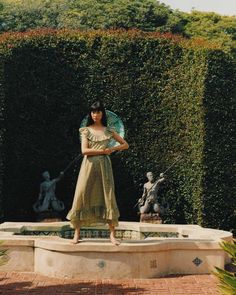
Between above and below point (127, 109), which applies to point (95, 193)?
below

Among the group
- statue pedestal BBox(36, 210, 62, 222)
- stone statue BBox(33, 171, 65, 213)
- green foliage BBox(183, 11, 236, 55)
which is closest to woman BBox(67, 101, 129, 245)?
statue pedestal BBox(36, 210, 62, 222)

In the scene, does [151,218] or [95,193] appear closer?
[95,193]

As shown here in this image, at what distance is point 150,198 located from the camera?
1244 cm

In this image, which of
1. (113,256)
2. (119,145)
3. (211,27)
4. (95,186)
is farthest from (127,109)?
(211,27)

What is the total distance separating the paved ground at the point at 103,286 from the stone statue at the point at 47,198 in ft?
15.6

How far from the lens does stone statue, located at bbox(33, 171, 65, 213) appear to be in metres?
12.3

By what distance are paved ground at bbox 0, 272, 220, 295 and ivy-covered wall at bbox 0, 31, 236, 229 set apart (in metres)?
5.52

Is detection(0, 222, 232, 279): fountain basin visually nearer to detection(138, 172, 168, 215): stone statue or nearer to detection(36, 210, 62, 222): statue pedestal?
detection(138, 172, 168, 215): stone statue

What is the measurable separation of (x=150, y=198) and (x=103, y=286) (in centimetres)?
569

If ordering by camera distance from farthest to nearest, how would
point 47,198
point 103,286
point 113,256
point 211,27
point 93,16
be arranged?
point 211,27, point 93,16, point 47,198, point 113,256, point 103,286

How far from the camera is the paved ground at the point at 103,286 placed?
6.57 metres

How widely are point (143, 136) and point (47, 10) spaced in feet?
66.5

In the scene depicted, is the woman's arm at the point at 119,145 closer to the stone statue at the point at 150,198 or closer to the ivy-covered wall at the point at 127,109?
the stone statue at the point at 150,198

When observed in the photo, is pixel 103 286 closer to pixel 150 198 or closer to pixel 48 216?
pixel 48 216
